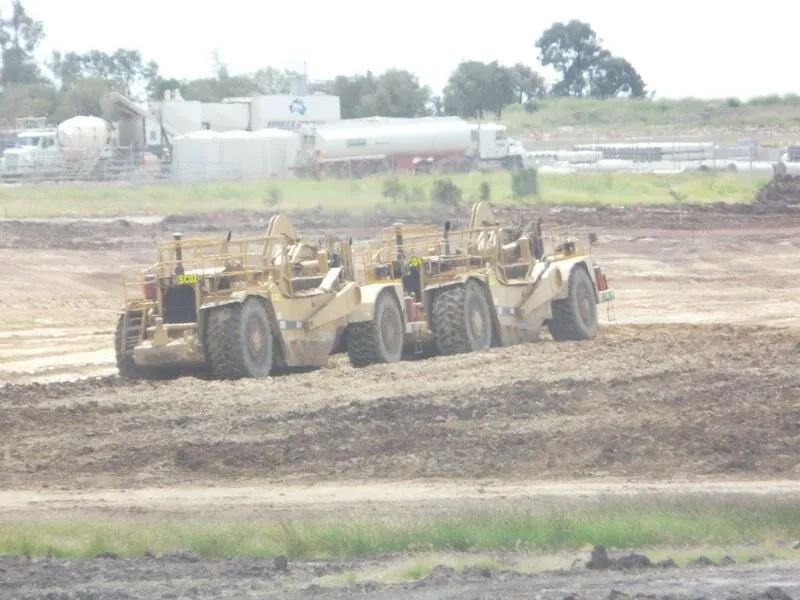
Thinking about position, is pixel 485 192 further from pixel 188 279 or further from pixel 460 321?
pixel 188 279

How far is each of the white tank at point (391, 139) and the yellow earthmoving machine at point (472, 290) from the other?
47.4 meters

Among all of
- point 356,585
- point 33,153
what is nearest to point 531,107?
point 33,153

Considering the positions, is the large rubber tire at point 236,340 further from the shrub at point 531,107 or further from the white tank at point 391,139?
the shrub at point 531,107

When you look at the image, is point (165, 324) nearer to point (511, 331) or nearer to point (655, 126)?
point (511, 331)

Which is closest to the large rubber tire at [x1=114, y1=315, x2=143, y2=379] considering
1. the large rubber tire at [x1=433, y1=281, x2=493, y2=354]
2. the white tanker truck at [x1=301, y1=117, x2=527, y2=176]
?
the large rubber tire at [x1=433, y1=281, x2=493, y2=354]

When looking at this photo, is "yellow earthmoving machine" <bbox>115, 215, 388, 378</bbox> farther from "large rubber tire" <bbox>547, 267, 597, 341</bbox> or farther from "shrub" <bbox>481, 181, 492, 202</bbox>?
"shrub" <bbox>481, 181, 492, 202</bbox>

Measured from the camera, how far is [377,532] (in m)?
13.0

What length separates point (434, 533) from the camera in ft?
42.5

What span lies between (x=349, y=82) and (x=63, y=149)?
125 feet

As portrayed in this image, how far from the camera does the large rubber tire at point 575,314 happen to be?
2648 centimetres

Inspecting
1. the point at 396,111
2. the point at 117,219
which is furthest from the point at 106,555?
the point at 396,111

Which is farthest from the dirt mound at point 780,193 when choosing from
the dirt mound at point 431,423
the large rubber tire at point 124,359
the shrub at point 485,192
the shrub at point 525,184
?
the large rubber tire at point 124,359

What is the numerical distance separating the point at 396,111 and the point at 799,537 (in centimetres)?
9586

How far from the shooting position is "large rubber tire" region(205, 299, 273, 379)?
20938 millimetres
